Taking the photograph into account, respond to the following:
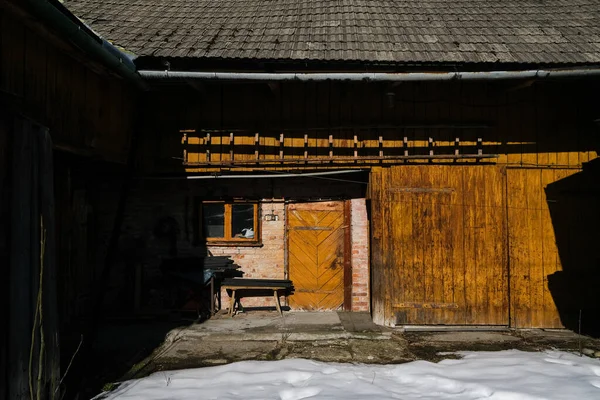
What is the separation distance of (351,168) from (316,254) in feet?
→ 5.92

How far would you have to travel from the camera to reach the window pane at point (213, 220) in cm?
777

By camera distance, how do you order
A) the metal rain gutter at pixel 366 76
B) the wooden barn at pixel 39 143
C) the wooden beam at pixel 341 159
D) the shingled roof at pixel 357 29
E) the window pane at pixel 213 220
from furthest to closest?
the window pane at pixel 213 220, the wooden beam at pixel 341 159, the shingled roof at pixel 357 29, the metal rain gutter at pixel 366 76, the wooden barn at pixel 39 143

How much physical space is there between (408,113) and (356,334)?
3852mm

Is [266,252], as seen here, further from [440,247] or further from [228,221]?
[440,247]

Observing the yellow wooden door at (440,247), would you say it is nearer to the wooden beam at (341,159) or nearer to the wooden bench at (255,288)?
the wooden beam at (341,159)

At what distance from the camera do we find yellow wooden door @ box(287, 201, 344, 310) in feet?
A: 25.0

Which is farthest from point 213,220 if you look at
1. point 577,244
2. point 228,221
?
point 577,244

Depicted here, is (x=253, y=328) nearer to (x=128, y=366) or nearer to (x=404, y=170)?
(x=128, y=366)

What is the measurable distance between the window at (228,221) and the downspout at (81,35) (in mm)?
2705

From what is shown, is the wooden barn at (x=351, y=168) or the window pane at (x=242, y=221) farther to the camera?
the window pane at (x=242, y=221)

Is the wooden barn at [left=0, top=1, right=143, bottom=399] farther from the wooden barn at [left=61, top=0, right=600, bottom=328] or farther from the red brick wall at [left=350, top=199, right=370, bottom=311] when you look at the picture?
the red brick wall at [left=350, top=199, right=370, bottom=311]

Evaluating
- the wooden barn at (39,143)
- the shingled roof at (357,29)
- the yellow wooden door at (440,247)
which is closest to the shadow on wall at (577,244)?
the yellow wooden door at (440,247)

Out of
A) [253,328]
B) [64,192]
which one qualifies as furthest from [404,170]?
[64,192]

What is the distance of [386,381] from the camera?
4625mm
